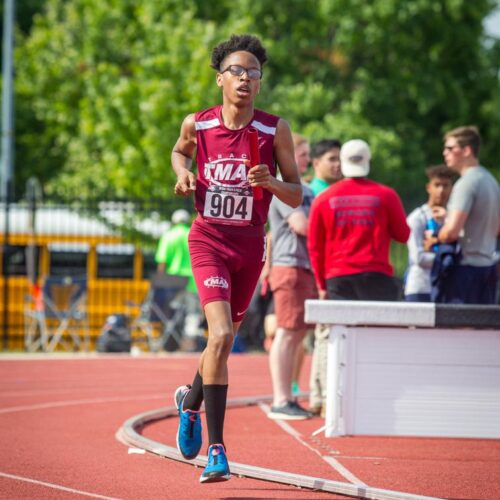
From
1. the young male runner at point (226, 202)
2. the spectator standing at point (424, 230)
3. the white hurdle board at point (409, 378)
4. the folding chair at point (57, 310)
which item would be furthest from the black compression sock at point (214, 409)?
the folding chair at point (57, 310)

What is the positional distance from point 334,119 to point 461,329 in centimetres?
2114

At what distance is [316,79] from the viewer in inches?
1257

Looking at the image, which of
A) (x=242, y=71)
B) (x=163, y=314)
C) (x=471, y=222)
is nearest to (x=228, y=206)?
(x=242, y=71)

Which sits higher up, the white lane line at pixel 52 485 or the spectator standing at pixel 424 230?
the spectator standing at pixel 424 230

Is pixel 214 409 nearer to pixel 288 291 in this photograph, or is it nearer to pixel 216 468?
pixel 216 468

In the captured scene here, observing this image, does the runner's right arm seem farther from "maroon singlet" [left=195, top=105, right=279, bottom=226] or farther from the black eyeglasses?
the black eyeglasses

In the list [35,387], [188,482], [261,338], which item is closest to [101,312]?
[261,338]

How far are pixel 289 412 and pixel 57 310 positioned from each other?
33.9 feet

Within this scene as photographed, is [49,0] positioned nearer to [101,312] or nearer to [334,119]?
[334,119]

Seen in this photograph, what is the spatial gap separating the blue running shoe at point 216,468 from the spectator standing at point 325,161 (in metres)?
4.63

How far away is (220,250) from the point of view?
6512 mm

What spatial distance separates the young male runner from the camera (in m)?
6.35

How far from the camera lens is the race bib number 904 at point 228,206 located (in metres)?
6.43

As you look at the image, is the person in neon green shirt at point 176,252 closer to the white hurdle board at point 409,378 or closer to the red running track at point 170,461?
the red running track at point 170,461
